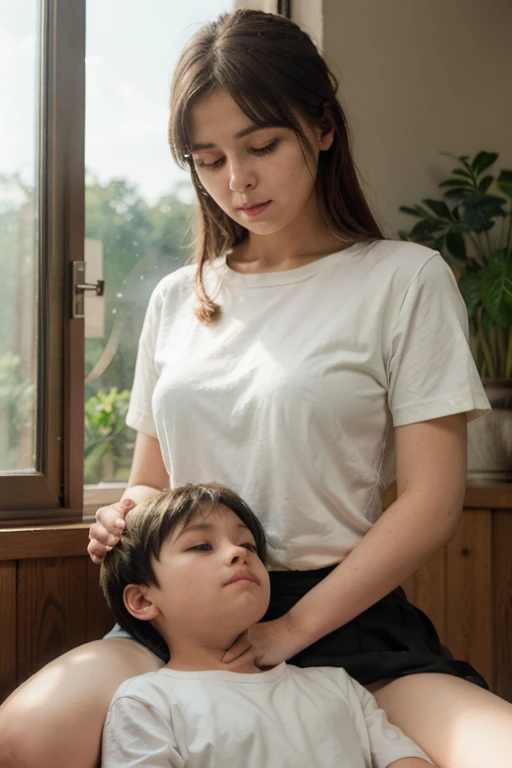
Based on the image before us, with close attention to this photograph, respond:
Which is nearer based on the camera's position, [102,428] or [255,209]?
[255,209]

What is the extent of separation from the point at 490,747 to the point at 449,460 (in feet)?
1.31

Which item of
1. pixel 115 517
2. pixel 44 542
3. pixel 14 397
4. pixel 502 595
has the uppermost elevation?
pixel 14 397

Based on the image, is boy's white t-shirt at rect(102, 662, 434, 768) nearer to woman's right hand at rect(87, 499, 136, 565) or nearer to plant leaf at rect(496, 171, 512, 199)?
woman's right hand at rect(87, 499, 136, 565)

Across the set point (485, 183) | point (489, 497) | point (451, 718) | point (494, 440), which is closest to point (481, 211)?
point (485, 183)

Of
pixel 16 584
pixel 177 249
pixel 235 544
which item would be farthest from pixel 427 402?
pixel 177 249

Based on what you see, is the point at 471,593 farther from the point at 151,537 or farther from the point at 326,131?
the point at 326,131

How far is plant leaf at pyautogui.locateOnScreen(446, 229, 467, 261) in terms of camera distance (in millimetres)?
2168

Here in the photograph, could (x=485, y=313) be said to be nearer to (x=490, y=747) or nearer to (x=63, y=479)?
(x=63, y=479)

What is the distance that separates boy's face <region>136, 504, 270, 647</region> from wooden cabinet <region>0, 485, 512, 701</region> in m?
0.40

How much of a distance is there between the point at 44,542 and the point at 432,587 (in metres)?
0.92

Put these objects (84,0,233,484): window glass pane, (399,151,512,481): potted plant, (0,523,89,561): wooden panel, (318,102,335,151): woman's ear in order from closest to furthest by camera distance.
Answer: (318,102,335,151): woman's ear
(0,523,89,561): wooden panel
(84,0,233,484): window glass pane
(399,151,512,481): potted plant

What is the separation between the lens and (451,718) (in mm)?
1127

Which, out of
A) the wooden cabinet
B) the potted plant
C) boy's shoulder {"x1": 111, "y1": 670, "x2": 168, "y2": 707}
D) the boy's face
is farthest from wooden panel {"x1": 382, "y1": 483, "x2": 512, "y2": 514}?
boy's shoulder {"x1": 111, "y1": 670, "x2": 168, "y2": 707}

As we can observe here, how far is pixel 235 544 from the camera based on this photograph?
1.27 m
